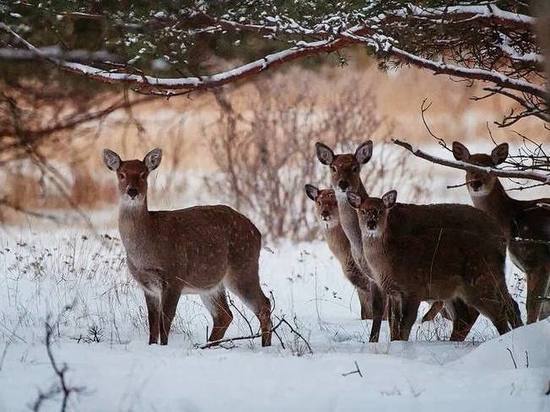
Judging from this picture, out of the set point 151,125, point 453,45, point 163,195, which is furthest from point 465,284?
point 151,125

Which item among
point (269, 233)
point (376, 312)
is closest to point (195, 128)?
point (269, 233)

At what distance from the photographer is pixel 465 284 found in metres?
8.29

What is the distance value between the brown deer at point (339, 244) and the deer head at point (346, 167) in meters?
0.97

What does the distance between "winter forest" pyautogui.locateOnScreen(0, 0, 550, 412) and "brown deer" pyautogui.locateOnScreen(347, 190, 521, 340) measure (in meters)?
0.01

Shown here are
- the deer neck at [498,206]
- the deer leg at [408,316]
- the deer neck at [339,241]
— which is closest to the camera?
the deer leg at [408,316]

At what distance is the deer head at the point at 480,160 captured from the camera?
9258 mm

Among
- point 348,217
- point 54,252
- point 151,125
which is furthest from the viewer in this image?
point 151,125

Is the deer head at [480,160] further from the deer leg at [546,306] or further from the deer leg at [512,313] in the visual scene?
the deer leg at [512,313]

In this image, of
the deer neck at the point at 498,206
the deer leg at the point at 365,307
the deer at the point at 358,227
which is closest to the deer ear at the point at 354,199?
the deer at the point at 358,227

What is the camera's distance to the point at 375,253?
8.41m

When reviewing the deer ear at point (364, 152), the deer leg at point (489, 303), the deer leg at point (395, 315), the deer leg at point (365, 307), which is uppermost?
the deer ear at point (364, 152)

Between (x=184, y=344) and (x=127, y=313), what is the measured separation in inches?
57.4

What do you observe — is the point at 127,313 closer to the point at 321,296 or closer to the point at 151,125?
the point at 321,296

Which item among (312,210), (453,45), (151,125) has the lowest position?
(312,210)
